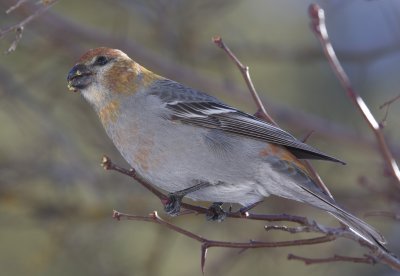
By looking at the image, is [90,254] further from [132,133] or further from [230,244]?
[230,244]

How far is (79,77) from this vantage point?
19.7ft

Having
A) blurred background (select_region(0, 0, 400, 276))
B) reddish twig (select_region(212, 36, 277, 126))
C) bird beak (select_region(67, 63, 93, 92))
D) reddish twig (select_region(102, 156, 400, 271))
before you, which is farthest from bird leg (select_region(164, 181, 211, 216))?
blurred background (select_region(0, 0, 400, 276))

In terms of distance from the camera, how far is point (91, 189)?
8516 millimetres

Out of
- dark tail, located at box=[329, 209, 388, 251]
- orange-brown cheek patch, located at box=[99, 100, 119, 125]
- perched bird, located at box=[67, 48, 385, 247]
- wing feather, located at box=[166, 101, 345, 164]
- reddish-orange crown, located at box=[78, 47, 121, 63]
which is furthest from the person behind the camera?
reddish-orange crown, located at box=[78, 47, 121, 63]

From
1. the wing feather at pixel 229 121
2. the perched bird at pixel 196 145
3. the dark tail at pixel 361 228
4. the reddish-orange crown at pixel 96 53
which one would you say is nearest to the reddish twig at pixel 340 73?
the dark tail at pixel 361 228

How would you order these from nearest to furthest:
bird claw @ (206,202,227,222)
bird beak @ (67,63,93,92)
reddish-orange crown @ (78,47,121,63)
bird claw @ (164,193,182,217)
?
bird claw @ (164,193,182,217), bird claw @ (206,202,227,222), bird beak @ (67,63,93,92), reddish-orange crown @ (78,47,121,63)

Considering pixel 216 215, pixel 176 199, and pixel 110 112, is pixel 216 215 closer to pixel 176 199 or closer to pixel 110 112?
pixel 176 199

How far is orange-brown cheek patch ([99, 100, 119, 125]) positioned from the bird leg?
90 centimetres

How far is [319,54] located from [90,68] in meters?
3.50

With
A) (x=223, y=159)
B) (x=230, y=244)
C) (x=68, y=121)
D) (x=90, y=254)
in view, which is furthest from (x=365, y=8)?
(x=230, y=244)

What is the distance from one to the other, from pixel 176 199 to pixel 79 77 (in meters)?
1.53

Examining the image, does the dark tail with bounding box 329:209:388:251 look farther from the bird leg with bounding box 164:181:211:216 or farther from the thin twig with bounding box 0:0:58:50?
the thin twig with bounding box 0:0:58:50

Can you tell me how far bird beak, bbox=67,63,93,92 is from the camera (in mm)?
5949

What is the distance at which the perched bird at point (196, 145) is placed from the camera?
5.41m
